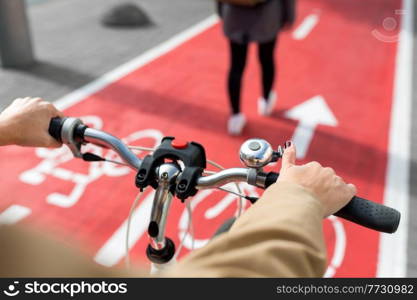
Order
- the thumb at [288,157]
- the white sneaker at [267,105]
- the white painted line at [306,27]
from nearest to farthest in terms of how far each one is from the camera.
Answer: the thumb at [288,157] → the white sneaker at [267,105] → the white painted line at [306,27]

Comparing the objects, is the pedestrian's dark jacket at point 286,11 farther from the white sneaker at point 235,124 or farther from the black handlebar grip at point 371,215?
the black handlebar grip at point 371,215

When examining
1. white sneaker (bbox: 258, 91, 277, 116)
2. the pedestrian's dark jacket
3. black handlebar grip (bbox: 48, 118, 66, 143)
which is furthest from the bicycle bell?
white sneaker (bbox: 258, 91, 277, 116)

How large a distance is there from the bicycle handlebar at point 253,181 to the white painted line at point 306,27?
5.08m

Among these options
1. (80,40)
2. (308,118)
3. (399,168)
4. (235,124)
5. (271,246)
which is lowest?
(399,168)

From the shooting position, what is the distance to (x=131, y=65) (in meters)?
5.15

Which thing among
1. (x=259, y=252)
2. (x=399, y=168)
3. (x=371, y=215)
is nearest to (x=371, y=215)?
(x=371, y=215)

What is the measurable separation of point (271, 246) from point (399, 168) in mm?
2898

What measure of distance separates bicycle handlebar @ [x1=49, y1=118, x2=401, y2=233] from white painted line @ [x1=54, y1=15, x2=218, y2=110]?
2814mm

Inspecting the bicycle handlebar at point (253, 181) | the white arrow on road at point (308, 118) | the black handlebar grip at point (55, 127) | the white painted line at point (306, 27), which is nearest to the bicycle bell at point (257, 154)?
A: the bicycle handlebar at point (253, 181)

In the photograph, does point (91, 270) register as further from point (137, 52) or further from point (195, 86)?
point (137, 52)

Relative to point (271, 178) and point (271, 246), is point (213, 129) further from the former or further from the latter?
point (271, 246)

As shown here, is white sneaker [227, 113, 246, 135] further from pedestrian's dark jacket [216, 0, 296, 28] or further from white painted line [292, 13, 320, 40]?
white painted line [292, 13, 320, 40]

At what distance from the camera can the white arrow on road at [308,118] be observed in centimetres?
375

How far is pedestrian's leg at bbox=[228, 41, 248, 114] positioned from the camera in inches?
145
